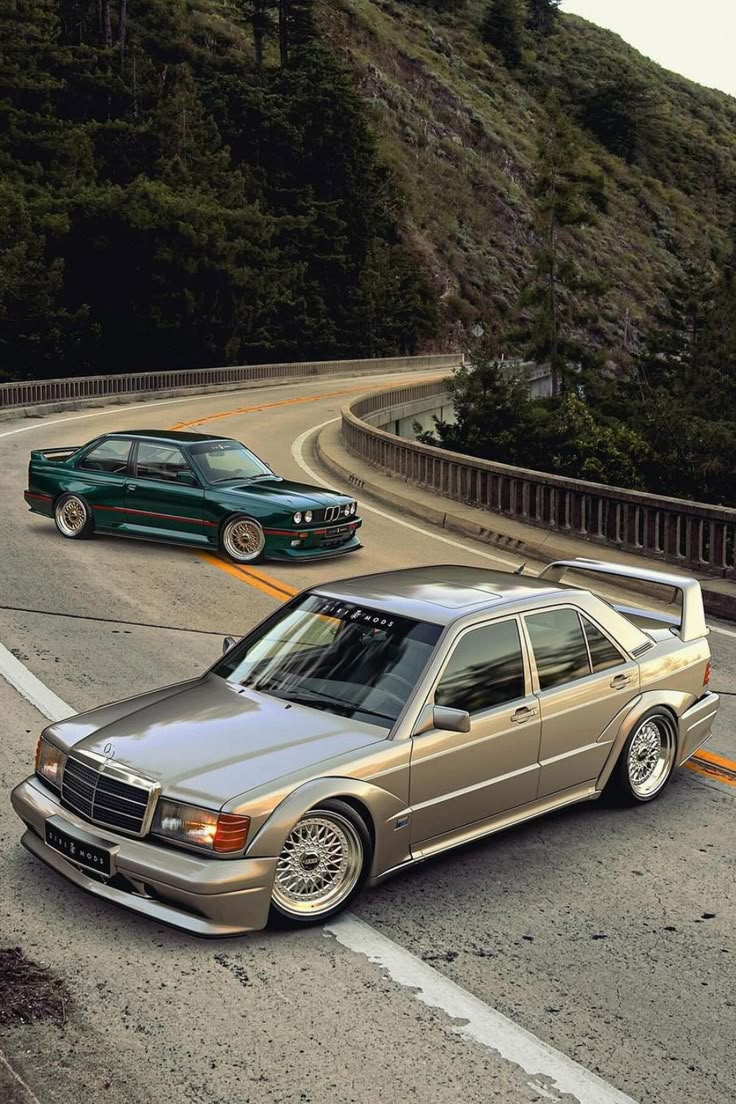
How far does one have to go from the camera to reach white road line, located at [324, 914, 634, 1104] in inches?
179

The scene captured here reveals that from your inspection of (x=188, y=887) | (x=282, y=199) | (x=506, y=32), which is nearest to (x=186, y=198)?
(x=282, y=199)

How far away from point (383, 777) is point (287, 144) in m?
71.7

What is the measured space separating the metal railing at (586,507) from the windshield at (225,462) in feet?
13.6

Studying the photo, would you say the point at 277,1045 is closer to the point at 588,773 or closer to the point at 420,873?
the point at 420,873

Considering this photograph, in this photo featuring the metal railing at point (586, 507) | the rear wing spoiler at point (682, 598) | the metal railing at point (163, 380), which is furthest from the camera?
the metal railing at point (163, 380)

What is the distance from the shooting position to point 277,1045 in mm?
4734

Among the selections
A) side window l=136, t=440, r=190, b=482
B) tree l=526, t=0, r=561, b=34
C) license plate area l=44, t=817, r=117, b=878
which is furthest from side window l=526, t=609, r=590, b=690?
tree l=526, t=0, r=561, b=34

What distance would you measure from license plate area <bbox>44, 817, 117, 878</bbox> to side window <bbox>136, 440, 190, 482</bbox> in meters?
9.69

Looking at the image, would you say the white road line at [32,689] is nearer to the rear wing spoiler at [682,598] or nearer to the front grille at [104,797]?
the front grille at [104,797]

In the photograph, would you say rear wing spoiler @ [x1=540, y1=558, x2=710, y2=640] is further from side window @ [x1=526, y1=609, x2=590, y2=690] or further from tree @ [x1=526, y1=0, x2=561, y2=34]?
tree @ [x1=526, y1=0, x2=561, y2=34]

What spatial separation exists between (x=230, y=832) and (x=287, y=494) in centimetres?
996

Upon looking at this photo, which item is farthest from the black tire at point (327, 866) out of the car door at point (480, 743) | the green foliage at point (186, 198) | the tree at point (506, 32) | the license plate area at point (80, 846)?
the tree at point (506, 32)

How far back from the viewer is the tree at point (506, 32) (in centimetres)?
13500

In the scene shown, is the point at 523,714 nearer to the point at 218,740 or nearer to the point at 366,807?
the point at 366,807
